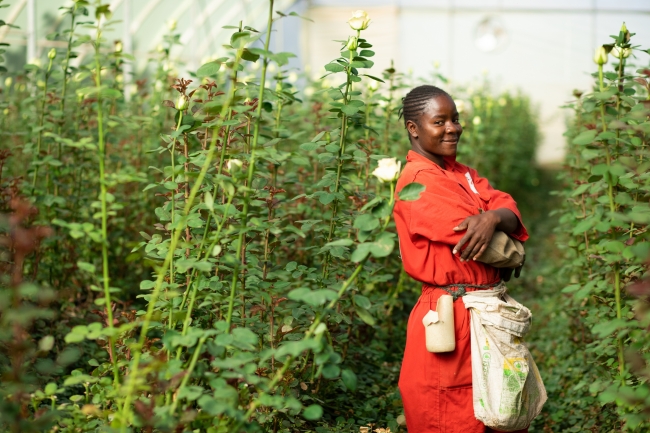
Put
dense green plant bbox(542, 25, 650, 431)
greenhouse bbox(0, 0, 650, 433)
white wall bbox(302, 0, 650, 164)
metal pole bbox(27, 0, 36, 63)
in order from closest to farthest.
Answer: greenhouse bbox(0, 0, 650, 433) < dense green plant bbox(542, 25, 650, 431) < metal pole bbox(27, 0, 36, 63) < white wall bbox(302, 0, 650, 164)

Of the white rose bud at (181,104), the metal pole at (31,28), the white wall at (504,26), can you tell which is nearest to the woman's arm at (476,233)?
the white rose bud at (181,104)

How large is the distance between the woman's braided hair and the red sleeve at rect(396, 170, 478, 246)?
10.0 inches

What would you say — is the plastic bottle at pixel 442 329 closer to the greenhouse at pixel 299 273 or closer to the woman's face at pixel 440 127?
the greenhouse at pixel 299 273

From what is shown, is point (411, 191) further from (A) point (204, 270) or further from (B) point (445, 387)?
(B) point (445, 387)

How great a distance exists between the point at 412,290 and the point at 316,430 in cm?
161

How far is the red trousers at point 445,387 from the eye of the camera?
7.32ft

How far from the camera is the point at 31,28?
740cm

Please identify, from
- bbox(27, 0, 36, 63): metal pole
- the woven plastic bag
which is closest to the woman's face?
the woven plastic bag

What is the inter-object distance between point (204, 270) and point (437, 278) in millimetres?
758

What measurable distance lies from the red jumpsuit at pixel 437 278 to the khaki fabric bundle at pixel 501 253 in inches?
3.1

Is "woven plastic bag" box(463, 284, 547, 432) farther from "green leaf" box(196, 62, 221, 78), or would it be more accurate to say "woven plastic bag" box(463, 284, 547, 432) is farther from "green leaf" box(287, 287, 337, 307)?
"green leaf" box(196, 62, 221, 78)

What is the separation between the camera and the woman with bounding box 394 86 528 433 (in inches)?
85.4

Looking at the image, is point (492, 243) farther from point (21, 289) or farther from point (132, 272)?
point (132, 272)

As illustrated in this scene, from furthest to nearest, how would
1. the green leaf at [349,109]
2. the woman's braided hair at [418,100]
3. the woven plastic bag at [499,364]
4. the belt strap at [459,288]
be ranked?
1. the green leaf at [349,109]
2. the woman's braided hair at [418,100]
3. the belt strap at [459,288]
4. the woven plastic bag at [499,364]
